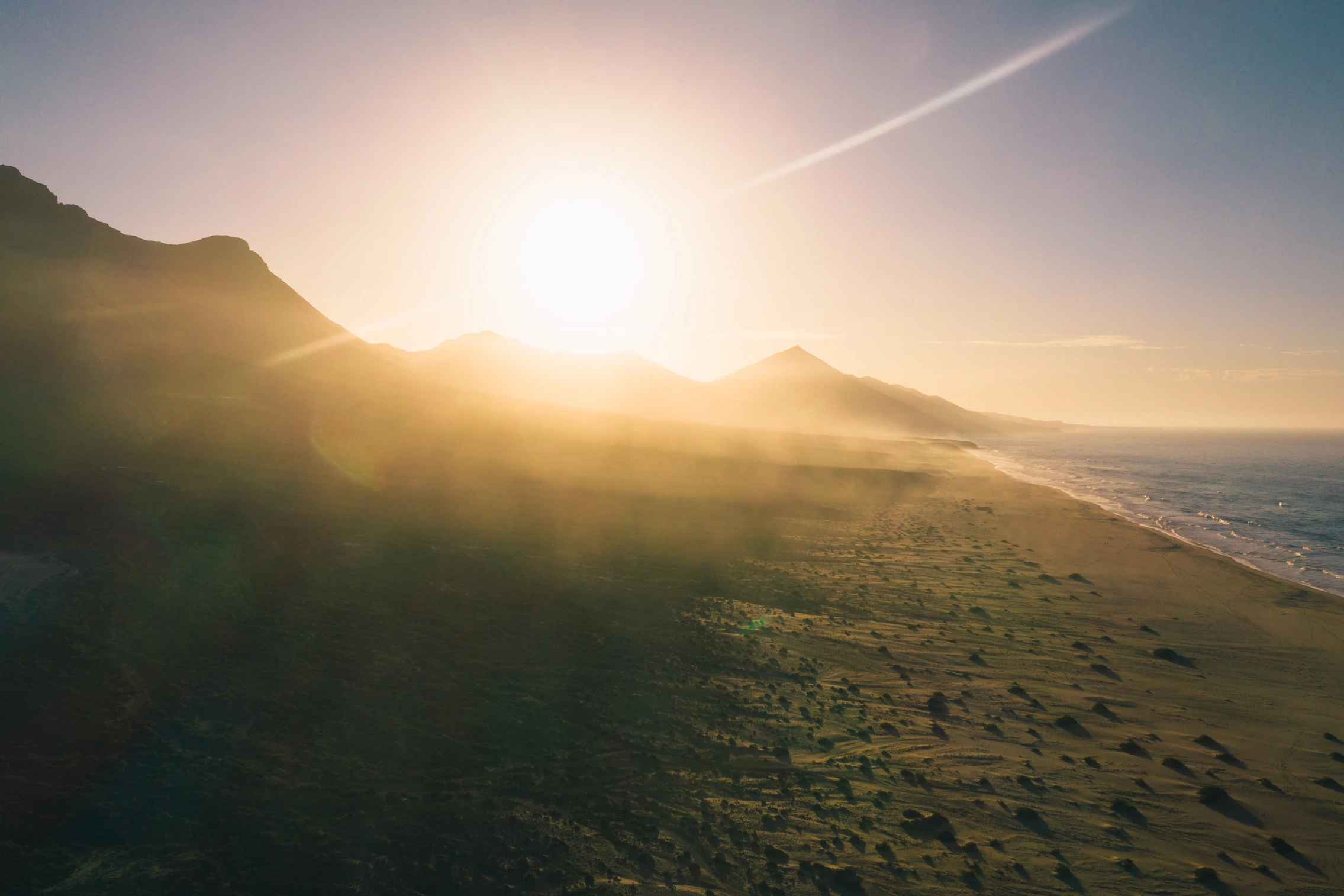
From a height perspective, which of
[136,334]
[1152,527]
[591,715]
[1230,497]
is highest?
[136,334]

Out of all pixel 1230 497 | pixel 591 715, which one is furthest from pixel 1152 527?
pixel 591 715

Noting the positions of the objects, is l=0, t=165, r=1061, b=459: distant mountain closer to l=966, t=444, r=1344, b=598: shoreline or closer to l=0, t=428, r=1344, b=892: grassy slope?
l=0, t=428, r=1344, b=892: grassy slope

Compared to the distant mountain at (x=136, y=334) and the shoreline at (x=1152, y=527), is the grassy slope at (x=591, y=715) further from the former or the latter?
the distant mountain at (x=136, y=334)

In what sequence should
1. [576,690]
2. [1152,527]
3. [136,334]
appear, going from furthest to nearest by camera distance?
[1152,527]
[136,334]
[576,690]

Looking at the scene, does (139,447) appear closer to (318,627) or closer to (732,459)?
(318,627)

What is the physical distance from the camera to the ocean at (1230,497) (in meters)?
32.8

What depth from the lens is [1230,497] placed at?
188 ft

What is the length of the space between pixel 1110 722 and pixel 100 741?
18.5 metres

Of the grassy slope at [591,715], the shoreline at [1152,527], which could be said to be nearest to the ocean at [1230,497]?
the shoreline at [1152,527]

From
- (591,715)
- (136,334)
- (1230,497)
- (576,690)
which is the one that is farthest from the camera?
(1230,497)

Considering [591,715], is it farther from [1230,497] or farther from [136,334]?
[1230,497]

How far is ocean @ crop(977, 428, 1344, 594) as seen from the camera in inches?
1289

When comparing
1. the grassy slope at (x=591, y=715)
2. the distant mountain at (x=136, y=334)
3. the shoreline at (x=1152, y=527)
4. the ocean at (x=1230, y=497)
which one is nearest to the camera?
the grassy slope at (x=591, y=715)

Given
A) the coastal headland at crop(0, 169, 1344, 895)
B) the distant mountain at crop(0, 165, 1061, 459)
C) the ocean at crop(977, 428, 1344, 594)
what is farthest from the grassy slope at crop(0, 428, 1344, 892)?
the ocean at crop(977, 428, 1344, 594)
